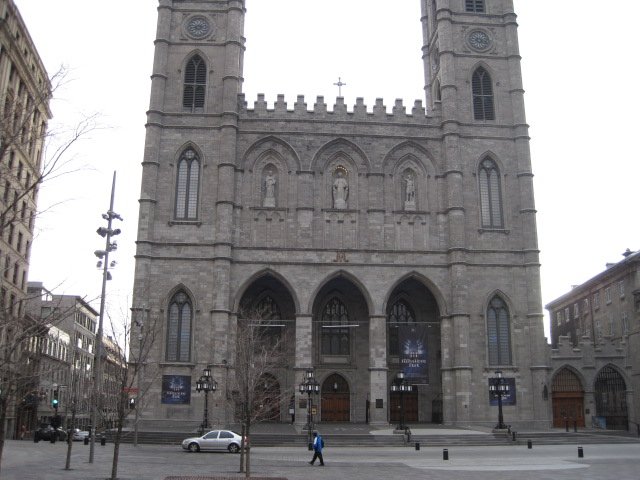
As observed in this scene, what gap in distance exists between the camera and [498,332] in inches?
1741

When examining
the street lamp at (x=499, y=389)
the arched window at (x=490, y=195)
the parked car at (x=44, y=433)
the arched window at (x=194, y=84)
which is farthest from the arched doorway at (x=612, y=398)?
the parked car at (x=44, y=433)

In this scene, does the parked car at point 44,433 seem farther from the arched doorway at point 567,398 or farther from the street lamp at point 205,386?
the arched doorway at point 567,398

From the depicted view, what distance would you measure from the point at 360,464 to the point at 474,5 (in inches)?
1481

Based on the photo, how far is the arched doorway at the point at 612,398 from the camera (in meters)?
46.2

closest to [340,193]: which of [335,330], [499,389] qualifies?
[335,330]

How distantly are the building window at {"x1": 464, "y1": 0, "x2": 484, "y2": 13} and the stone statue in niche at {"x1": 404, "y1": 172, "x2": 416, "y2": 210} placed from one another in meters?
14.2

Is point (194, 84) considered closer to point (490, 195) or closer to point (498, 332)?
point (490, 195)

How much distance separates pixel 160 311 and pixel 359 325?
43.9ft

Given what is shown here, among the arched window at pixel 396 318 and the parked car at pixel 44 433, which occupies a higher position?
the arched window at pixel 396 318

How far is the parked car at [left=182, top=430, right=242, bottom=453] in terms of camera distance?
107 ft

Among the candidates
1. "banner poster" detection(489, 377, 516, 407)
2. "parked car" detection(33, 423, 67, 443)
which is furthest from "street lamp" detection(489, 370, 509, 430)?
"parked car" detection(33, 423, 67, 443)

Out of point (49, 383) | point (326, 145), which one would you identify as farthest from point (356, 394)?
point (49, 383)

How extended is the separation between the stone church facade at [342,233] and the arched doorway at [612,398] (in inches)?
250

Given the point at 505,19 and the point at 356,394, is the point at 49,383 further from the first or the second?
the point at 505,19
